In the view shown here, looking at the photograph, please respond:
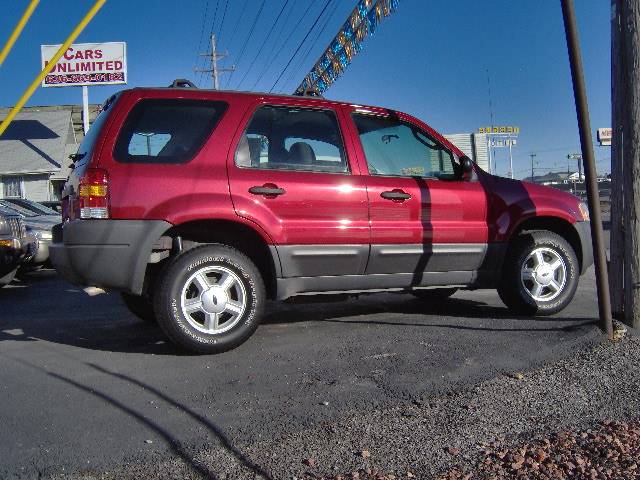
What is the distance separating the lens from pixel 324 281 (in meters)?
4.92

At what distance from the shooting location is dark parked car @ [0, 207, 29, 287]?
7.87 m

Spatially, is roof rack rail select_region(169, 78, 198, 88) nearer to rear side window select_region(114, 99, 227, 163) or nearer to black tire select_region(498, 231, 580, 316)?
rear side window select_region(114, 99, 227, 163)

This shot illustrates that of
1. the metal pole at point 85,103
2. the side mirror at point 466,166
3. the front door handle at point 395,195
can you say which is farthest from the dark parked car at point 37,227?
the metal pole at point 85,103

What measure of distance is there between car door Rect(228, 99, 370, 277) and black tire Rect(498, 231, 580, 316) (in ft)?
4.86

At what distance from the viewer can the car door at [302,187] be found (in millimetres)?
4652

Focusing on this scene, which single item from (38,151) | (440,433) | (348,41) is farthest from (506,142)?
(440,433)

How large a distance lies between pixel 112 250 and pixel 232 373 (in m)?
1.20

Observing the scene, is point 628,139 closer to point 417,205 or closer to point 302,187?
point 417,205

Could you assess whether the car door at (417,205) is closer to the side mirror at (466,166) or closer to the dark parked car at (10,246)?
the side mirror at (466,166)

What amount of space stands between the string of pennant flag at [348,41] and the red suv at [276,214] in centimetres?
956

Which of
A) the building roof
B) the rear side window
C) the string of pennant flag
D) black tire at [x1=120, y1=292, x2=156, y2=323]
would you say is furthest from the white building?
the rear side window

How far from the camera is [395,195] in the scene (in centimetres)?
505

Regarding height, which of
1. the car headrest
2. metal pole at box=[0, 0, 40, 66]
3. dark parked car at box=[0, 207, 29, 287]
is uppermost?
metal pole at box=[0, 0, 40, 66]

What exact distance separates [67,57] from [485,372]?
3140cm
